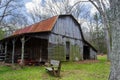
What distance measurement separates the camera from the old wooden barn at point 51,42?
23.6m

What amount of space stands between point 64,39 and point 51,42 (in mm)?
2755

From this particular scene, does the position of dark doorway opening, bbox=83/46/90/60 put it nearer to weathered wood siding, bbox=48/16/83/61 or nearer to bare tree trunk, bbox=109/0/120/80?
weathered wood siding, bbox=48/16/83/61

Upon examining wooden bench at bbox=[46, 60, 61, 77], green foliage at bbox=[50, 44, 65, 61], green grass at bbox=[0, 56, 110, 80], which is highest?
green foliage at bbox=[50, 44, 65, 61]

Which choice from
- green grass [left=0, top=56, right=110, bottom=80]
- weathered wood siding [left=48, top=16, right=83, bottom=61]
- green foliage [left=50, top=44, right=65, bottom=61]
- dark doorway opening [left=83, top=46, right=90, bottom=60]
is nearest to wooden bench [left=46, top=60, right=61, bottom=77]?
green grass [left=0, top=56, right=110, bottom=80]

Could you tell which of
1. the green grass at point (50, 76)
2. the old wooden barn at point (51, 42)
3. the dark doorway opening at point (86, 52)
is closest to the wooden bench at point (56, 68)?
the green grass at point (50, 76)

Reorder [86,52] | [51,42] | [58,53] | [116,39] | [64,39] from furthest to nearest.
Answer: [86,52], [64,39], [58,53], [51,42], [116,39]

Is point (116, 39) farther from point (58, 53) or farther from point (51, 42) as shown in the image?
point (58, 53)

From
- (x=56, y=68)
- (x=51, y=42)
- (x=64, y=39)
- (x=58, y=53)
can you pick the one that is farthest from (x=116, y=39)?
(x=64, y=39)

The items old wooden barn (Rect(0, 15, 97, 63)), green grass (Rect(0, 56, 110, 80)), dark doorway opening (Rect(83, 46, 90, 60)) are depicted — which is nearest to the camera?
green grass (Rect(0, 56, 110, 80))

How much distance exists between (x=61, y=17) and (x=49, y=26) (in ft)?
8.94

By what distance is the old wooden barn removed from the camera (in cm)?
2362

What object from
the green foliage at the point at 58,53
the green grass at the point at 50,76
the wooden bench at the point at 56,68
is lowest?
the green grass at the point at 50,76

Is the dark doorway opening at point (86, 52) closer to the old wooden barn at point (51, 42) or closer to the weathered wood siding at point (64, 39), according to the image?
the old wooden barn at point (51, 42)

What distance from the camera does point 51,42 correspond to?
24141 mm
